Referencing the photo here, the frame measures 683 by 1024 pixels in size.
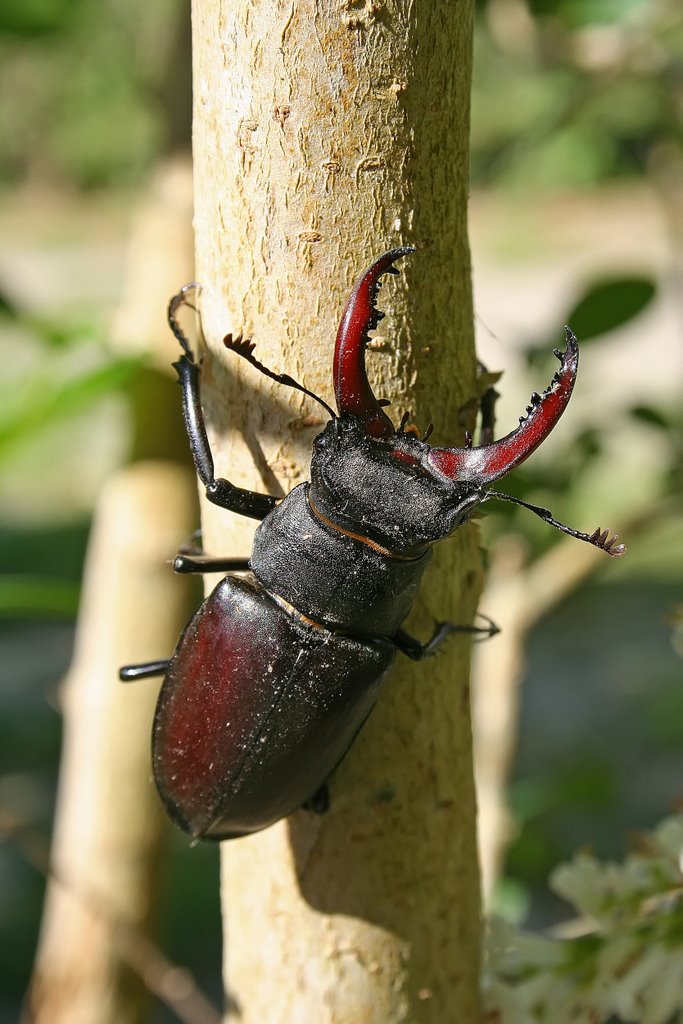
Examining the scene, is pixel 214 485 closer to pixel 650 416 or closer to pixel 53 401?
pixel 53 401

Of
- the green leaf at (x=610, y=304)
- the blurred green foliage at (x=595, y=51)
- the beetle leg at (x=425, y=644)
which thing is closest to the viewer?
the beetle leg at (x=425, y=644)

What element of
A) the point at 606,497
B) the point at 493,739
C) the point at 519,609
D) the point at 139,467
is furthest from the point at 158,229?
the point at 606,497

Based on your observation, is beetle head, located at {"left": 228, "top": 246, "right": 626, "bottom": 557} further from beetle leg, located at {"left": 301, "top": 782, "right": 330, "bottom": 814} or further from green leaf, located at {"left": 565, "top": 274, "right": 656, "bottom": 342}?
green leaf, located at {"left": 565, "top": 274, "right": 656, "bottom": 342}

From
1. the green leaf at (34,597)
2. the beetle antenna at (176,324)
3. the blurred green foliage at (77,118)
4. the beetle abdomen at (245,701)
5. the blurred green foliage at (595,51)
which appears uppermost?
the blurred green foliage at (77,118)

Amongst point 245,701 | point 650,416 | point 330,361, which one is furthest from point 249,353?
point 650,416

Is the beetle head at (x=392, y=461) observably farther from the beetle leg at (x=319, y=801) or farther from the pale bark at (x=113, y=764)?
the pale bark at (x=113, y=764)

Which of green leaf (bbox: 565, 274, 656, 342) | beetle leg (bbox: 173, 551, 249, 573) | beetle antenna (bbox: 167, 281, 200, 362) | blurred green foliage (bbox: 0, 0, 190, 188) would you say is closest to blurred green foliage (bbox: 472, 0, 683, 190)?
green leaf (bbox: 565, 274, 656, 342)

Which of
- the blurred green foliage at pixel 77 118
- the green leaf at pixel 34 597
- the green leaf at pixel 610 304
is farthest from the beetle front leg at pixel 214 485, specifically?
the blurred green foliage at pixel 77 118
